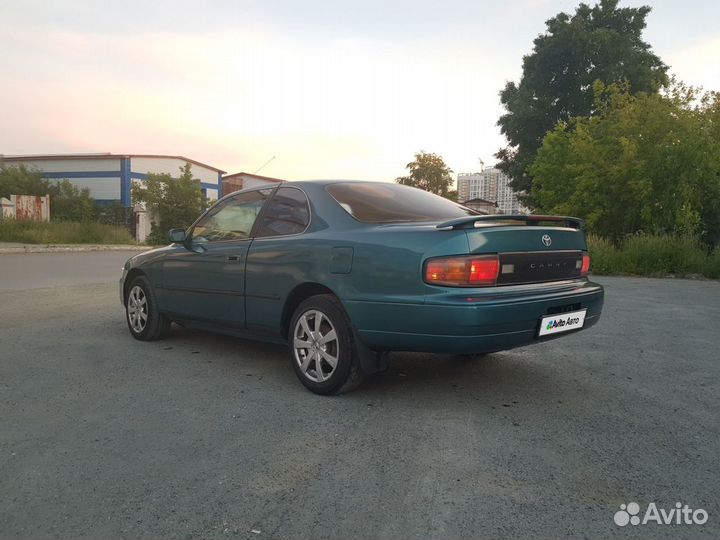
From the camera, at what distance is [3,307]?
7.94 metres

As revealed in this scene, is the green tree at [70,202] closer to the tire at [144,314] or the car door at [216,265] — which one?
the tire at [144,314]

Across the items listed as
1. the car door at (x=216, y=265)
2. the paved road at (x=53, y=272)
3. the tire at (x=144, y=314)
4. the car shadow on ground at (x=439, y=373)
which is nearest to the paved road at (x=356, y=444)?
the car shadow on ground at (x=439, y=373)

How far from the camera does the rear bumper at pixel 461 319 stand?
3250 mm

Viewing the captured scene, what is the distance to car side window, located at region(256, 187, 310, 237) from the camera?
4238 mm

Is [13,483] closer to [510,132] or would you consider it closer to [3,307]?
[3,307]

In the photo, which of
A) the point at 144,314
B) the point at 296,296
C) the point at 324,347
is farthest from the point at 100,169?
the point at 324,347

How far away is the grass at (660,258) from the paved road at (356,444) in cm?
890

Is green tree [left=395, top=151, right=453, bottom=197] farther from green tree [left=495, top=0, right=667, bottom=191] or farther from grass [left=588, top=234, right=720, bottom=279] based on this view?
grass [left=588, top=234, right=720, bottom=279]

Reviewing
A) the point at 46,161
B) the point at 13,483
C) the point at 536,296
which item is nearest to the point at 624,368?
the point at 536,296

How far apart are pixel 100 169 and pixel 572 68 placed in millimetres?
35118

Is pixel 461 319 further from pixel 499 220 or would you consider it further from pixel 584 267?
pixel 584 267

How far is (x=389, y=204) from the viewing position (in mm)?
4258

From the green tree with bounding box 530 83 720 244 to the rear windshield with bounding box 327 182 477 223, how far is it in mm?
12089

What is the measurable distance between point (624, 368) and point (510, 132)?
107 feet
